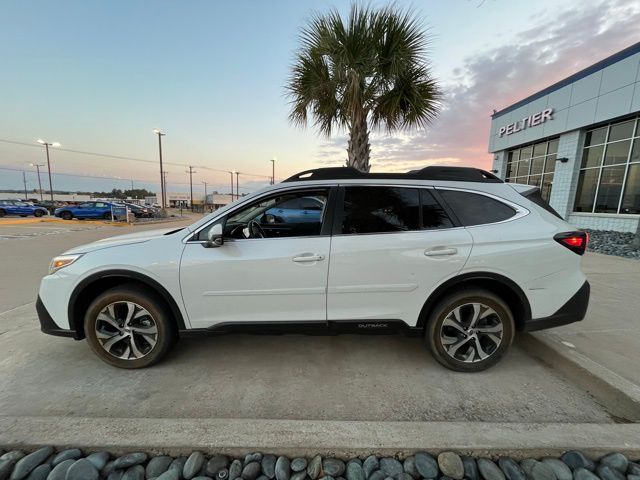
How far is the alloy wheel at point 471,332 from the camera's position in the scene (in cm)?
259

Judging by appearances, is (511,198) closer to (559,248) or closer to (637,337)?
(559,248)

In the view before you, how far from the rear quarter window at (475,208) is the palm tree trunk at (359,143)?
3.98 metres

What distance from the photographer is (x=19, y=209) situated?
23812 millimetres

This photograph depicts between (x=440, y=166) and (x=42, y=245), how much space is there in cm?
1185

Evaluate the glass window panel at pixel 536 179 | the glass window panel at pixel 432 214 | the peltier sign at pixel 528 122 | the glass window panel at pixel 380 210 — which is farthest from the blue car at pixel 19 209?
the glass window panel at pixel 536 179

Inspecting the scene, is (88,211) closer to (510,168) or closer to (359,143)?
(359,143)

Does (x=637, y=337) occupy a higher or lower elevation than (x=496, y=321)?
lower

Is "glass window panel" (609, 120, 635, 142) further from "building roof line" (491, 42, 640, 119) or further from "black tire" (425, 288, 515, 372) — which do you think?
"black tire" (425, 288, 515, 372)

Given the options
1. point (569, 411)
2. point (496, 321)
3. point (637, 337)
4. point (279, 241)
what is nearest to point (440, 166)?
point (496, 321)

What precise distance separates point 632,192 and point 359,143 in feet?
34.3

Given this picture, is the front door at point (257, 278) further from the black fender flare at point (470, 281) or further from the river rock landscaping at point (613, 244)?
the river rock landscaping at point (613, 244)

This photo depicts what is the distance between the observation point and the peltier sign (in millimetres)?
13156

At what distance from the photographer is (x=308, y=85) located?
6.29 metres

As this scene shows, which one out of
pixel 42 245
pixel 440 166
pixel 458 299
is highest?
pixel 440 166
